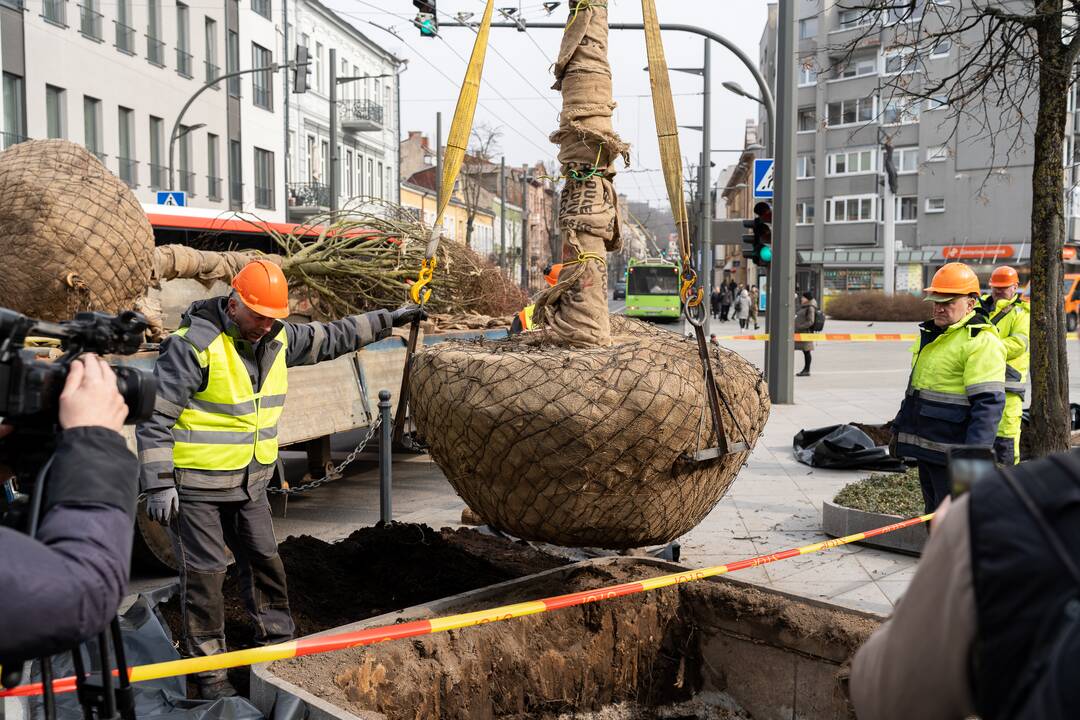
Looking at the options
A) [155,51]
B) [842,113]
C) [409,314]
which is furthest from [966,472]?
[842,113]

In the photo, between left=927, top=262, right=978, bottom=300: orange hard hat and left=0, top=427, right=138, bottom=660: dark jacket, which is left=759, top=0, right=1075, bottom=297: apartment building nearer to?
left=927, top=262, right=978, bottom=300: orange hard hat

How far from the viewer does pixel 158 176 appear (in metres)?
29.8

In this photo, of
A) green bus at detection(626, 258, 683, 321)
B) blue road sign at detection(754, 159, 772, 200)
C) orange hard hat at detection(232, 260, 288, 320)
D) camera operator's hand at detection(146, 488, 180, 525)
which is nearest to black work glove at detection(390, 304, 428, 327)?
orange hard hat at detection(232, 260, 288, 320)

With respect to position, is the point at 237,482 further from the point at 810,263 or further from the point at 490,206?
the point at 490,206

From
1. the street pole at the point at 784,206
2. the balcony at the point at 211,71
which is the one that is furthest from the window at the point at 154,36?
the street pole at the point at 784,206

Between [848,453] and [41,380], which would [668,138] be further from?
[848,453]

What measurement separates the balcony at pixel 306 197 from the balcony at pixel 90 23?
11.3 m

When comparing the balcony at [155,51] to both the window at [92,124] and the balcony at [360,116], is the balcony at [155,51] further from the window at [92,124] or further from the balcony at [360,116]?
the balcony at [360,116]

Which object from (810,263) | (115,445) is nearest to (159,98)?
(115,445)

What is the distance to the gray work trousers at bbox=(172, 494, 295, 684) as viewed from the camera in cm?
425

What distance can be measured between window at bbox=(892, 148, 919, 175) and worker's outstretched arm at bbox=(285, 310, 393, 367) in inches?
2059

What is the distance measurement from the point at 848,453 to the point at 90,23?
24546 mm

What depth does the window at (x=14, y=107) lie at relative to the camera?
75.5 ft

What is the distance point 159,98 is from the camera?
1176 inches
